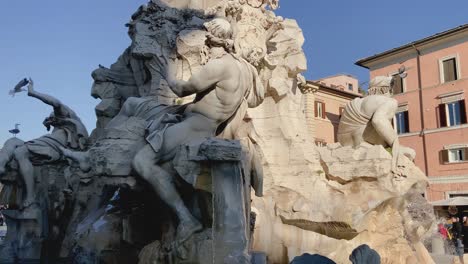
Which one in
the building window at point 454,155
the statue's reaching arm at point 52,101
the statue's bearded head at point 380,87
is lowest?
the statue's reaching arm at point 52,101

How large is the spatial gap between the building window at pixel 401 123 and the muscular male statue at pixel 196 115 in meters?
27.5

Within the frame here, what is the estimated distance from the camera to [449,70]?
93.1 ft

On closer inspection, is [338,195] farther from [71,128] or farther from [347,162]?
[71,128]

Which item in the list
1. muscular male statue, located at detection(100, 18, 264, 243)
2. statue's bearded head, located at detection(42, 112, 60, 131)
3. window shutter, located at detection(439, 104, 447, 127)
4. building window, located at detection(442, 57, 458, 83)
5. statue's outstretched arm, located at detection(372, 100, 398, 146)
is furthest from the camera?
building window, located at detection(442, 57, 458, 83)

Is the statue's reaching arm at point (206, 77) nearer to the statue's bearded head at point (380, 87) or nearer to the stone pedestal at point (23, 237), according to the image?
the stone pedestal at point (23, 237)

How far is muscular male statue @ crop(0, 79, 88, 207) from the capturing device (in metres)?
6.96

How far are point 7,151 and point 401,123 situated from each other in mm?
27427

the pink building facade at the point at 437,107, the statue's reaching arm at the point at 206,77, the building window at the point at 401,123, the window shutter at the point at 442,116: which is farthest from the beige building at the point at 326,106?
the statue's reaching arm at the point at 206,77

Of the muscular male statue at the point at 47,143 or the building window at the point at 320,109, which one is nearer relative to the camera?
the muscular male statue at the point at 47,143

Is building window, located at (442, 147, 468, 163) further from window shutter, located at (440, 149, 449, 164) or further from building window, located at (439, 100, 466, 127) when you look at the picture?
building window, located at (439, 100, 466, 127)

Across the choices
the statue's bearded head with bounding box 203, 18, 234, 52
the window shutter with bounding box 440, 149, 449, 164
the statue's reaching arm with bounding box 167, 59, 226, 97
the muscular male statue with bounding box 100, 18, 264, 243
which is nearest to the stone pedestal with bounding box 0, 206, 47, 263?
the muscular male statue with bounding box 100, 18, 264, 243

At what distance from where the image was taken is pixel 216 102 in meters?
4.67

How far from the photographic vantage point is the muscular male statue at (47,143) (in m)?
6.96

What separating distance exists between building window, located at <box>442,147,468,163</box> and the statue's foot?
25.5m
